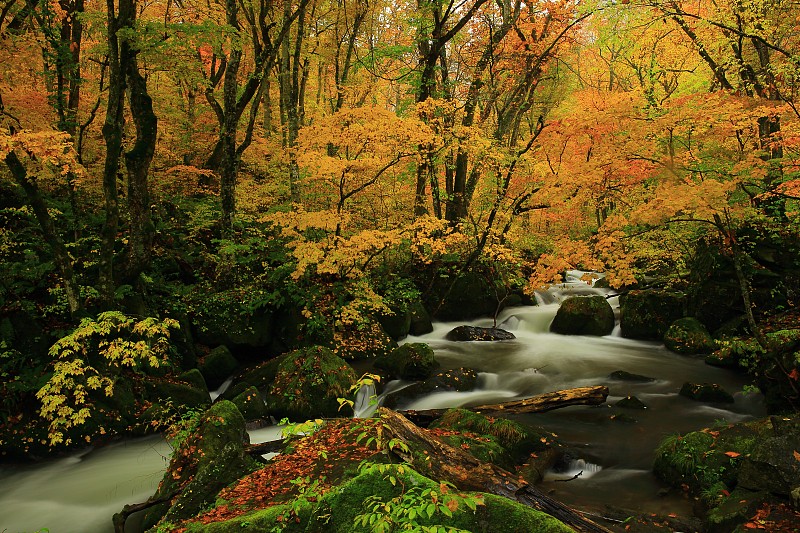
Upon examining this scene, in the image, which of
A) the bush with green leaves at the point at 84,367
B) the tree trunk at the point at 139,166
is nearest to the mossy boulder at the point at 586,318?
the bush with green leaves at the point at 84,367

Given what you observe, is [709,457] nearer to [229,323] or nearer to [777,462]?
[777,462]

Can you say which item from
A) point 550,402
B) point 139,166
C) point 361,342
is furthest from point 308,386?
point 139,166

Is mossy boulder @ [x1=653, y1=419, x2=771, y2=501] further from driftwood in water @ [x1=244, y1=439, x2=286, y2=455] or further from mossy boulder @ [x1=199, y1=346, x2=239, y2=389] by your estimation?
mossy boulder @ [x1=199, y1=346, x2=239, y2=389]

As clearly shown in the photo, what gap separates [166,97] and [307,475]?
15.5 meters

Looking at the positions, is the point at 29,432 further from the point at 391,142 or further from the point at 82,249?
the point at 391,142

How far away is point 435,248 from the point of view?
1258 centimetres

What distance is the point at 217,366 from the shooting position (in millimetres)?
10984

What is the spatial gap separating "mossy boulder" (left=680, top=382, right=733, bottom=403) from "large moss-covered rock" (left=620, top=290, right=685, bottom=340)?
4.56 meters

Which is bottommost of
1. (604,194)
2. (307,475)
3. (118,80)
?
(307,475)

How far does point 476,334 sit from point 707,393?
6563 mm

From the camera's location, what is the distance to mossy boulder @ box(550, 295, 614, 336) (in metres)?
14.6

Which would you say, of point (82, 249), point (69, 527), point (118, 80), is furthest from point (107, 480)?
point (118, 80)

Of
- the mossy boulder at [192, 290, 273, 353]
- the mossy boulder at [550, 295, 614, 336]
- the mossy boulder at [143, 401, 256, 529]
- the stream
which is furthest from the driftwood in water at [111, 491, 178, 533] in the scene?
the mossy boulder at [550, 295, 614, 336]

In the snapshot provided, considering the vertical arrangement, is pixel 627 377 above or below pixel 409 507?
below
